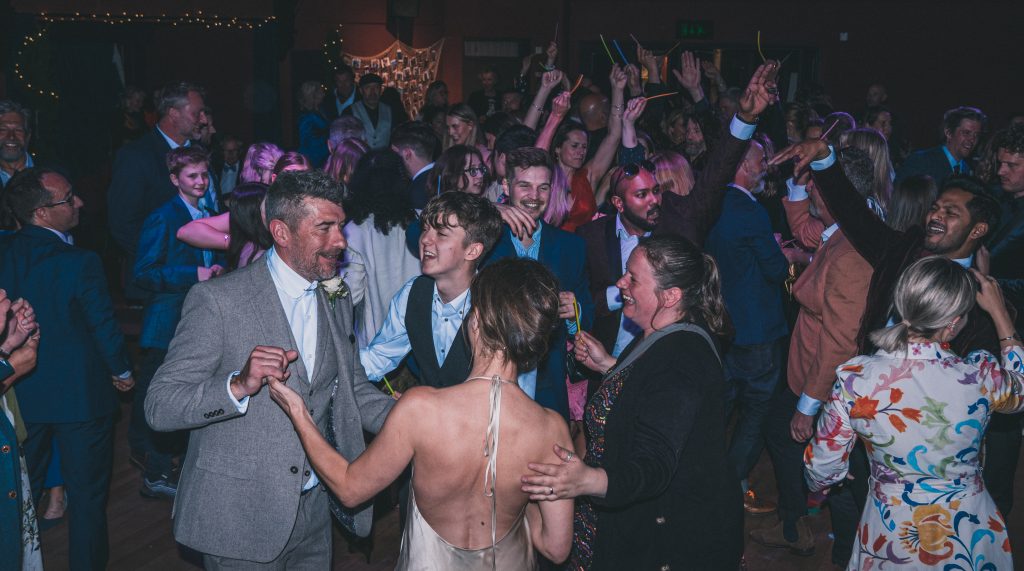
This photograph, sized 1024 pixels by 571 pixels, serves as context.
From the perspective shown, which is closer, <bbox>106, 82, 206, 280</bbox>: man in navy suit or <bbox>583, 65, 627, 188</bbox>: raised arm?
<bbox>106, 82, 206, 280</bbox>: man in navy suit

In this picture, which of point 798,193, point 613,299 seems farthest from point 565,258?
point 798,193

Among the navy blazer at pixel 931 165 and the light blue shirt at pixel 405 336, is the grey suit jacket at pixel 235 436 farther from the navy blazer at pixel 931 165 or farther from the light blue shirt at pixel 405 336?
the navy blazer at pixel 931 165

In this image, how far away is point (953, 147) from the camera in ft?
19.2

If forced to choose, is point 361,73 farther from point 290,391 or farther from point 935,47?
point 290,391

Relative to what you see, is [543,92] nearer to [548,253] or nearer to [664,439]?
[548,253]

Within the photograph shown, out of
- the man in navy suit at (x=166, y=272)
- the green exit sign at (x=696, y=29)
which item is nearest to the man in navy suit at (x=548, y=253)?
the man in navy suit at (x=166, y=272)

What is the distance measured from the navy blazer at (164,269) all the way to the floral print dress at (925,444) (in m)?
3.11

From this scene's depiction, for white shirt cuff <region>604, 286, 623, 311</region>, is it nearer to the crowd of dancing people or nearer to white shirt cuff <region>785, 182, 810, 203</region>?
the crowd of dancing people

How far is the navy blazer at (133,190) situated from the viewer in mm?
4715

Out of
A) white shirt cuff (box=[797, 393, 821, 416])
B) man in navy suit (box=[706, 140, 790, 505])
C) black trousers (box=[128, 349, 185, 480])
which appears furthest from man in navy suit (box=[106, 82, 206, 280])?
white shirt cuff (box=[797, 393, 821, 416])

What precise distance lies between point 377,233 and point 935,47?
1210 cm

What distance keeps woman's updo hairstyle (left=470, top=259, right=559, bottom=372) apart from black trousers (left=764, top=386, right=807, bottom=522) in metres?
2.19

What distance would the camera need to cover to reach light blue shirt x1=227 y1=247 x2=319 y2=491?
8.40 ft

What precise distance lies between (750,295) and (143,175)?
135 inches
